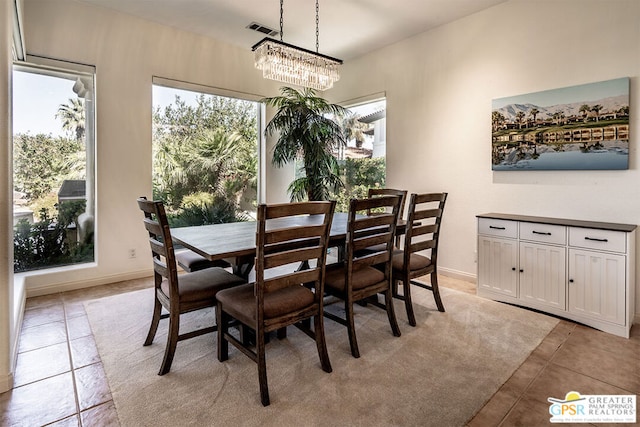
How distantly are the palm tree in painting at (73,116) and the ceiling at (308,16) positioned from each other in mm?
1000

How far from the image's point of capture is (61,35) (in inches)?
129

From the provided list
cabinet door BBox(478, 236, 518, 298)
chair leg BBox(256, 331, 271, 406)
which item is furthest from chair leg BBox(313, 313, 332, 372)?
cabinet door BBox(478, 236, 518, 298)

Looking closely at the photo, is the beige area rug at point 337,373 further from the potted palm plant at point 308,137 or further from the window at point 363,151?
the window at point 363,151

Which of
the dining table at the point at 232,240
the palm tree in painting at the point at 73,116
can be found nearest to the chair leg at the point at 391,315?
the dining table at the point at 232,240

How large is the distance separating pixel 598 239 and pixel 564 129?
1020 mm

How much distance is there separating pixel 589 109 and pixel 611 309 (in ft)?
5.27

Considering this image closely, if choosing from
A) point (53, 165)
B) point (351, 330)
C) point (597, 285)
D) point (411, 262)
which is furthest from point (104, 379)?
point (597, 285)

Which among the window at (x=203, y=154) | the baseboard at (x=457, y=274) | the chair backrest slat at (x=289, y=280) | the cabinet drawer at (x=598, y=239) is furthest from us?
the window at (x=203, y=154)

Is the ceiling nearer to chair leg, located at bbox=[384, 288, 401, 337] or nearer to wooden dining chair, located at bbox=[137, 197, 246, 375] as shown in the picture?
wooden dining chair, located at bbox=[137, 197, 246, 375]

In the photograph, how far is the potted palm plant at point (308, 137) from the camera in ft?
13.9

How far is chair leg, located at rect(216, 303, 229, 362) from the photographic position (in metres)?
2.03

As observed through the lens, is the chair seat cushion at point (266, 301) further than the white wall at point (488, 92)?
No

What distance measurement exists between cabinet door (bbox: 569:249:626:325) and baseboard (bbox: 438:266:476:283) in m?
1.08

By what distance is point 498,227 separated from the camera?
9.95 feet
